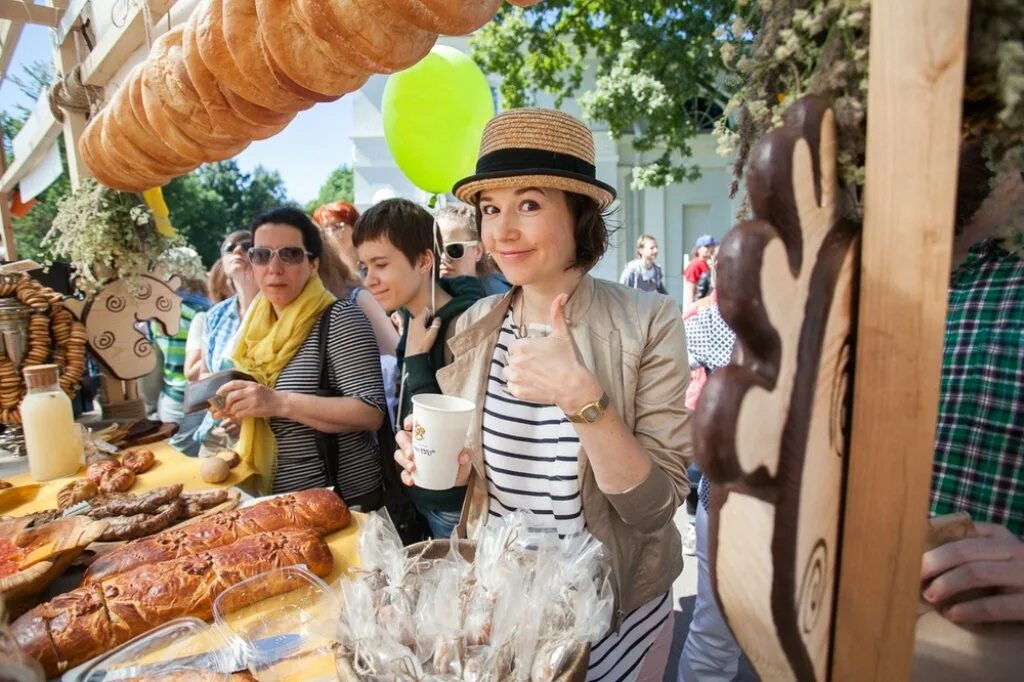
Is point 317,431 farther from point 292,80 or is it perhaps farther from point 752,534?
point 752,534

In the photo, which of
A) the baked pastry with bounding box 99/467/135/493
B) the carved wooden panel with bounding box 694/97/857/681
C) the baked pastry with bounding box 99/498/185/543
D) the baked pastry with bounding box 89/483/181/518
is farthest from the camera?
the baked pastry with bounding box 99/467/135/493

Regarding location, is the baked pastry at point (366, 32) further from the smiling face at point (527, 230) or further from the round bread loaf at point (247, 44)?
the smiling face at point (527, 230)

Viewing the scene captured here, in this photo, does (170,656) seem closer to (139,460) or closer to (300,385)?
(300,385)

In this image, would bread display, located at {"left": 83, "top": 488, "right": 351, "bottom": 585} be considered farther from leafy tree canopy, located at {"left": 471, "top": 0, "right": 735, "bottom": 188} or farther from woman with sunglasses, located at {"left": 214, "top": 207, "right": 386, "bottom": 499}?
leafy tree canopy, located at {"left": 471, "top": 0, "right": 735, "bottom": 188}

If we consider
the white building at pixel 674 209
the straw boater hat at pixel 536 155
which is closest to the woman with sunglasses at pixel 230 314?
the straw boater hat at pixel 536 155

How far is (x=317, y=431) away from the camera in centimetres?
247

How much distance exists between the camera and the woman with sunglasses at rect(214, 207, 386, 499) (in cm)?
→ 235

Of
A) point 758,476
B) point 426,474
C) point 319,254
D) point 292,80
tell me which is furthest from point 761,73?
point 319,254

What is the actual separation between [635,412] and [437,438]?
54cm

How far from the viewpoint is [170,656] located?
1122 millimetres

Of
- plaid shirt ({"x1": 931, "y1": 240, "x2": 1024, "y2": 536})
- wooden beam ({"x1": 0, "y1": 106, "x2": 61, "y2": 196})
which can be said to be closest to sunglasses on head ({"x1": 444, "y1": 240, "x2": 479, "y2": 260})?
plaid shirt ({"x1": 931, "y1": 240, "x2": 1024, "y2": 536})

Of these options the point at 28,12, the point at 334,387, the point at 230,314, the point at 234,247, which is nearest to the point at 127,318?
the point at 230,314

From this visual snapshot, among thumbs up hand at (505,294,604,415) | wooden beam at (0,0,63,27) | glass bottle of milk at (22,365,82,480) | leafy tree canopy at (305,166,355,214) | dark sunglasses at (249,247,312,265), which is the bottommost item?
glass bottle of milk at (22,365,82,480)

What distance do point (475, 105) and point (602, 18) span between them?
303 inches
